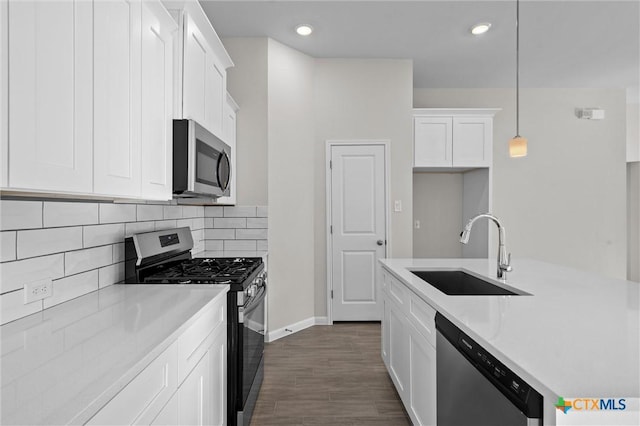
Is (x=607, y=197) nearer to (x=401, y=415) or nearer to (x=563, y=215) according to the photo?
(x=563, y=215)

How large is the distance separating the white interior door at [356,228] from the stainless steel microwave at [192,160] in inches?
85.9

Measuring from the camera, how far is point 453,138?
15.3 ft

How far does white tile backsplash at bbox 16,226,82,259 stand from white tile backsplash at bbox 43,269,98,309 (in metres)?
0.13

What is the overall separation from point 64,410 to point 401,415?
2.12m

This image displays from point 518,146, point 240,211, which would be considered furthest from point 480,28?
point 240,211

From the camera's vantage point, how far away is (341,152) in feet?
14.1

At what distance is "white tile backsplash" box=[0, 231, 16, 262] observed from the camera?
1.22 meters

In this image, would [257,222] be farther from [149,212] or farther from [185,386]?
[185,386]

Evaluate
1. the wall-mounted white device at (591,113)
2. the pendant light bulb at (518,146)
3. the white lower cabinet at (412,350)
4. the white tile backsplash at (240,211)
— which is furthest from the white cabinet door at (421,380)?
the wall-mounted white device at (591,113)

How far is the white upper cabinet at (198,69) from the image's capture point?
6.34 feet

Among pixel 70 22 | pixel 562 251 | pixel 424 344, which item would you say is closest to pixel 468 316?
pixel 424 344

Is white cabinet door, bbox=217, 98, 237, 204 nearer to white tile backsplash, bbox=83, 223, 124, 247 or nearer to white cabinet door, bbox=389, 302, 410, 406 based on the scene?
white tile backsplash, bbox=83, 223, 124, 247

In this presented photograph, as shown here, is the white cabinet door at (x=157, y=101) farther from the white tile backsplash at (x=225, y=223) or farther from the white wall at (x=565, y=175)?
the white wall at (x=565, y=175)

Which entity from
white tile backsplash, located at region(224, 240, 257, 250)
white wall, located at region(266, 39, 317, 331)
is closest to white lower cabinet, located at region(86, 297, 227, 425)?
white tile backsplash, located at region(224, 240, 257, 250)
